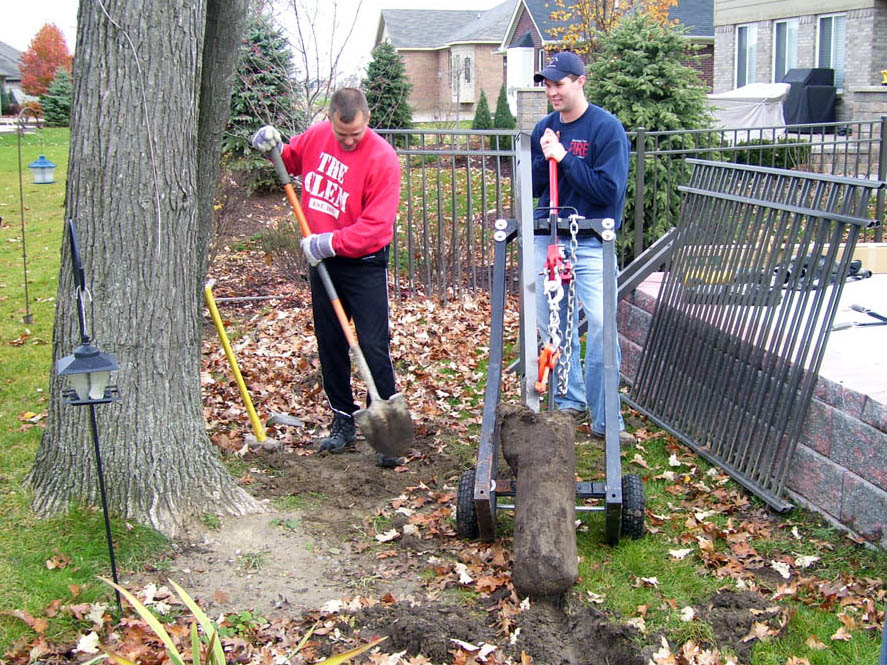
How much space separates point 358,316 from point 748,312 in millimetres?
2150

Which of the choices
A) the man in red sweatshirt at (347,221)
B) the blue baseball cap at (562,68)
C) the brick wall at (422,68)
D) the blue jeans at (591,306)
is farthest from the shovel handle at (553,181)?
the brick wall at (422,68)

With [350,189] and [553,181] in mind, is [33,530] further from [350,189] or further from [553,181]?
[553,181]

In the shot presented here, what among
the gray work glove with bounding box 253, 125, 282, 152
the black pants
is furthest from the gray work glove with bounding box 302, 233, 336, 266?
the gray work glove with bounding box 253, 125, 282, 152

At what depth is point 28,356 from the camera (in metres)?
7.63

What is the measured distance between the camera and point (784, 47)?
25.1 m

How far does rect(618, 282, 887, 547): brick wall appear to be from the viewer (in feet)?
13.4

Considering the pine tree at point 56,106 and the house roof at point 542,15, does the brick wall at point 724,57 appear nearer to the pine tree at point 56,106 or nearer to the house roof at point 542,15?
the house roof at point 542,15

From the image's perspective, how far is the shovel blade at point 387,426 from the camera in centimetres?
488

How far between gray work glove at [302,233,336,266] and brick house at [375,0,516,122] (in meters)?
37.5

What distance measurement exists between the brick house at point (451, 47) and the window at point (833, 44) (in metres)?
20.0

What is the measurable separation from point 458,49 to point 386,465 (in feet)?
142

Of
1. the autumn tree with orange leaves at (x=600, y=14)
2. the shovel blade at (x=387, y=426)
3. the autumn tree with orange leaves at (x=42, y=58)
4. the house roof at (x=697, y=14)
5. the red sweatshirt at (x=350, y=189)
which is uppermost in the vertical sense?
the autumn tree with orange leaves at (x=42, y=58)

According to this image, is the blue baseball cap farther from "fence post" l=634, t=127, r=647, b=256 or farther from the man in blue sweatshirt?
"fence post" l=634, t=127, r=647, b=256

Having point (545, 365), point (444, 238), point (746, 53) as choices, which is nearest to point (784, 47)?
point (746, 53)
